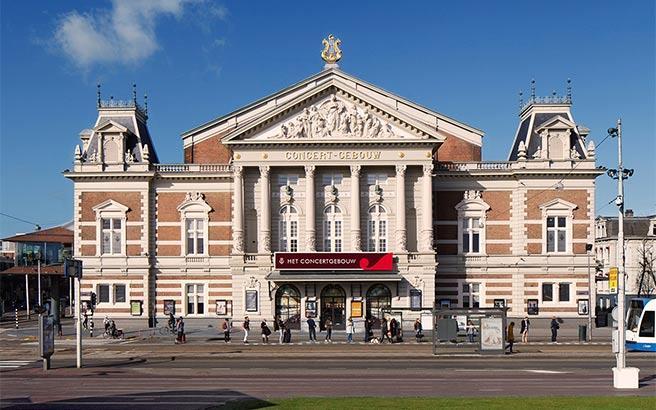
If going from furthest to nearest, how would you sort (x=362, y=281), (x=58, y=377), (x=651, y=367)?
(x=362, y=281) → (x=651, y=367) → (x=58, y=377)

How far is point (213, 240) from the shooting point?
68500 mm

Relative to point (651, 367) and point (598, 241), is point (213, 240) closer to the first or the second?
point (651, 367)

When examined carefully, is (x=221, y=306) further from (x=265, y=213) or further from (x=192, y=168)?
(x=192, y=168)

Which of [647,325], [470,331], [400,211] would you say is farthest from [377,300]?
[647,325]

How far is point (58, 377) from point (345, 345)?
2211 cm

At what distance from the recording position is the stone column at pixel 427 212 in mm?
64312

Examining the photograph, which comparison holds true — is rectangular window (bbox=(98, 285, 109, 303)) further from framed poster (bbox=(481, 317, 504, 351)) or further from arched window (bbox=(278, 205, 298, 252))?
framed poster (bbox=(481, 317, 504, 351))

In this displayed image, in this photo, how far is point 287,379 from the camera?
3219 centimetres

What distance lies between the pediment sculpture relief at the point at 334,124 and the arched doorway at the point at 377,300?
13581 millimetres

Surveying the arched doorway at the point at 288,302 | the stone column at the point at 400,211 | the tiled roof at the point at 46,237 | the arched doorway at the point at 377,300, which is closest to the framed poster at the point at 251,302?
the arched doorway at the point at 288,302

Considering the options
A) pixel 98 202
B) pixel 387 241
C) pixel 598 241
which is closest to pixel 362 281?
pixel 387 241

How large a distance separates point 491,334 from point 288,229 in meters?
25.9

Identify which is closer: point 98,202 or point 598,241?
point 98,202

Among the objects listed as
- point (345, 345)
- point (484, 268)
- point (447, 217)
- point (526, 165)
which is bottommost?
point (345, 345)
